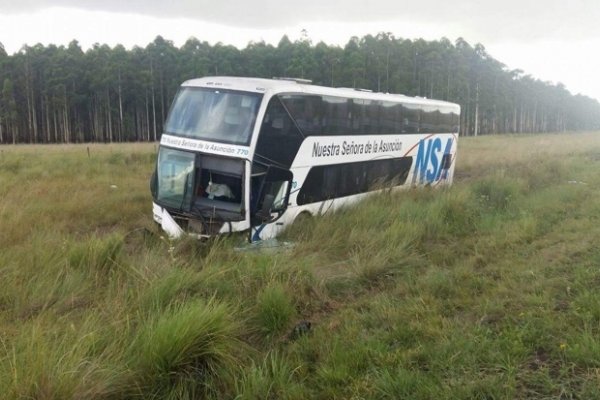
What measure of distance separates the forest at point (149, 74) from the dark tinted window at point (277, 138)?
43.5m

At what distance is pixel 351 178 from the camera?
12.9 metres

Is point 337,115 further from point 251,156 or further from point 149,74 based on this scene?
point 149,74

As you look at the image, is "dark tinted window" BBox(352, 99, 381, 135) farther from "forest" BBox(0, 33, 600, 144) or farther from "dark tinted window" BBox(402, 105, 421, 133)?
"forest" BBox(0, 33, 600, 144)

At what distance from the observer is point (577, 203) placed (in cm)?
1190

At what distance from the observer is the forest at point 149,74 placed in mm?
50812

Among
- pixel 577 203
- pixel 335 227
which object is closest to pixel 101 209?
pixel 335 227

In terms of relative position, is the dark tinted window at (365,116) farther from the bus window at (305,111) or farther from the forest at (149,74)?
the forest at (149,74)

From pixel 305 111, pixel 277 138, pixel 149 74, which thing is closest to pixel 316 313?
pixel 277 138

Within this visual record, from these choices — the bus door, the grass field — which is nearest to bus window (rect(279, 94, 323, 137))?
the bus door

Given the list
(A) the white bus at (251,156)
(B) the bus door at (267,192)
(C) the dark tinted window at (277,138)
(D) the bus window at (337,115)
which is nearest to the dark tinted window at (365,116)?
(A) the white bus at (251,156)

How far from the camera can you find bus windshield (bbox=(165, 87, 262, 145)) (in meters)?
9.61

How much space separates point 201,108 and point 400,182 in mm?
7625

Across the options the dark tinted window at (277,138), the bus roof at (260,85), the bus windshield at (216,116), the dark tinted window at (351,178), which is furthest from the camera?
the dark tinted window at (351,178)

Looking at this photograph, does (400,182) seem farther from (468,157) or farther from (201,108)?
(468,157)
